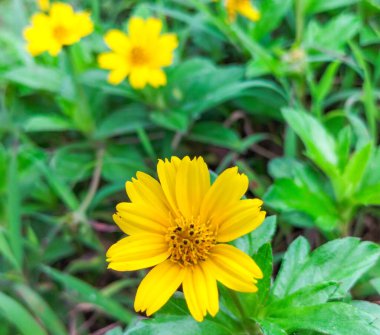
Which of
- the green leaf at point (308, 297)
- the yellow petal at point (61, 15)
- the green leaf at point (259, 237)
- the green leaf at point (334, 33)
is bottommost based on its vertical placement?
the green leaf at point (308, 297)

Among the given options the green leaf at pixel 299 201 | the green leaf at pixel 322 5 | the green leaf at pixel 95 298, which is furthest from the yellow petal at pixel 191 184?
the green leaf at pixel 322 5

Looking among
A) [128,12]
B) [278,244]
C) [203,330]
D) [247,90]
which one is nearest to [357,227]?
[278,244]

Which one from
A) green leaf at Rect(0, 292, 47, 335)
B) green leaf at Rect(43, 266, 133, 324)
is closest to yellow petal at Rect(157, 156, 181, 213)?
green leaf at Rect(43, 266, 133, 324)

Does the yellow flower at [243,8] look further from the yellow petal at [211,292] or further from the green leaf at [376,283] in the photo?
the yellow petal at [211,292]

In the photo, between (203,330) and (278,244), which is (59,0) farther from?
(203,330)

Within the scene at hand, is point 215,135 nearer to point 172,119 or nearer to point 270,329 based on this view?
point 172,119

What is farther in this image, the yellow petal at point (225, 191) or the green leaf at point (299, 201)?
the green leaf at point (299, 201)
